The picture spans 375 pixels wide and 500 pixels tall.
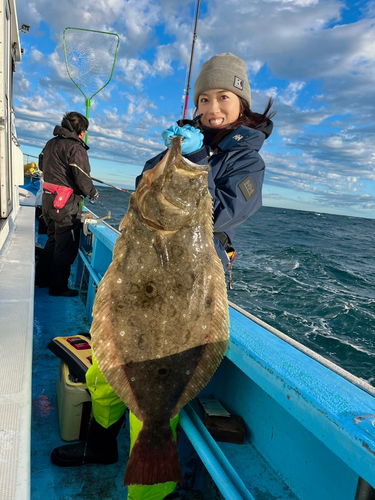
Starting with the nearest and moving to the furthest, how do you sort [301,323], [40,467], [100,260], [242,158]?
1. [242,158]
2. [40,467]
3. [100,260]
4. [301,323]

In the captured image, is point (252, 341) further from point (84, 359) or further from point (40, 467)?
point (40, 467)

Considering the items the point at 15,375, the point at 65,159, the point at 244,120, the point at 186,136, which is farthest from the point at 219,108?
the point at 65,159

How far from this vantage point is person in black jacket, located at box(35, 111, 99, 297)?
196 inches

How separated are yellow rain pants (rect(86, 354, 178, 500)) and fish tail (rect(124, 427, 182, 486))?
227 mm

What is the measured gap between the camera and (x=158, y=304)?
4.87 ft

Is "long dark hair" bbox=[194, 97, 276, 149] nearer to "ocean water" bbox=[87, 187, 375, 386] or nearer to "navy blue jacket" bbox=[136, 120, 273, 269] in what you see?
"navy blue jacket" bbox=[136, 120, 273, 269]

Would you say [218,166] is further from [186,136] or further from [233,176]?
[186,136]

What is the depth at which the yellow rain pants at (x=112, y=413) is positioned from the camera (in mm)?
1731

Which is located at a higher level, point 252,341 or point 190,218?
point 190,218

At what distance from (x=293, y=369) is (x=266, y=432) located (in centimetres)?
71

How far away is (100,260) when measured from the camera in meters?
4.50

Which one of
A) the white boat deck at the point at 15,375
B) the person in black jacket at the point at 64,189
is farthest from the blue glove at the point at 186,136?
the person in black jacket at the point at 64,189

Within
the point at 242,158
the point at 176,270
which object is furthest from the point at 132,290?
the point at 242,158

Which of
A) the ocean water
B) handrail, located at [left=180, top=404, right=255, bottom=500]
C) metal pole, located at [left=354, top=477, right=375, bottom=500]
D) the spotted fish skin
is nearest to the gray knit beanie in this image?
the spotted fish skin
